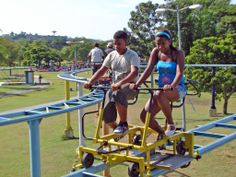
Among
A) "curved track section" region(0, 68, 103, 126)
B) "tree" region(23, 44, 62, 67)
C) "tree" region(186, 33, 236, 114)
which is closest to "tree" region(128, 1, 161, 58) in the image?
"tree" region(23, 44, 62, 67)

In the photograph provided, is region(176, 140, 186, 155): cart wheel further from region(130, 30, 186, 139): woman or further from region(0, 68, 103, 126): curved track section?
region(0, 68, 103, 126): curved track section

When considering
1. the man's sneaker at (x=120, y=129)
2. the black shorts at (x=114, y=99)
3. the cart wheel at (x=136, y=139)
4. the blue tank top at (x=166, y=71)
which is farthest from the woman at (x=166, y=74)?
the cart wheel at (x=136, y=139)

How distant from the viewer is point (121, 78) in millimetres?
4598

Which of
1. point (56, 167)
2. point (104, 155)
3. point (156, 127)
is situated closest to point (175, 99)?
point (156, 127)

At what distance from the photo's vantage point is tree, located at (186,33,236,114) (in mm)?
14953

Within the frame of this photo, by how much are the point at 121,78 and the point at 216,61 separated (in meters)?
12.8

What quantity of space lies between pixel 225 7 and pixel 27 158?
125 feet

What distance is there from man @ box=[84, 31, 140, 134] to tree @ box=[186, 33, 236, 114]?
10837 mm

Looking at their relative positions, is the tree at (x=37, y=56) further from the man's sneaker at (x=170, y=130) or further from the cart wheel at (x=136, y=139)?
the man's sneaker at (x=170, y=130)

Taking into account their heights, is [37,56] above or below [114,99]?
above

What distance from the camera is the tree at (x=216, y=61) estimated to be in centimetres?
1495

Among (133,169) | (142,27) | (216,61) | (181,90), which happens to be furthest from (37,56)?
(133,169)

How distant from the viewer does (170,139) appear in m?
4.30

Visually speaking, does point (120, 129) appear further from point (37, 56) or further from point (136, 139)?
point (37, 56)
